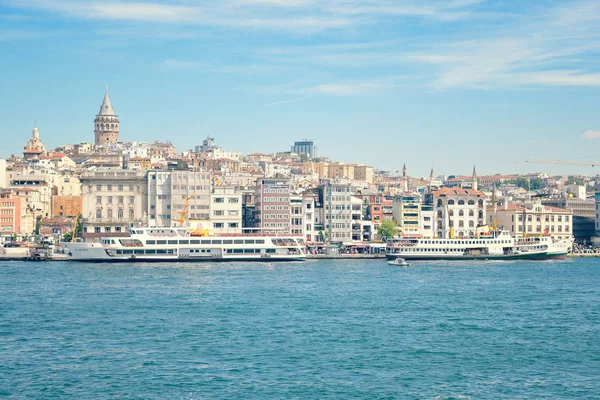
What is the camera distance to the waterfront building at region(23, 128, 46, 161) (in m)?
137

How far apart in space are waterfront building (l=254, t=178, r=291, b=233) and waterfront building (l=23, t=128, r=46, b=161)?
59897mm

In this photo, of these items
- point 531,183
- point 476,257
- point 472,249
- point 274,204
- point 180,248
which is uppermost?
point 531,183

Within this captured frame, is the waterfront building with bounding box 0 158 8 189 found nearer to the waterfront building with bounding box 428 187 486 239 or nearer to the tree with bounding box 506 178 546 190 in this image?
the waterfront building with bounding box 428 187 486 239

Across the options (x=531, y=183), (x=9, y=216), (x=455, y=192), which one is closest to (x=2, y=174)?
(x=9, y=216)

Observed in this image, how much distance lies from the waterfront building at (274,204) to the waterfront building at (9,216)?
24668mm

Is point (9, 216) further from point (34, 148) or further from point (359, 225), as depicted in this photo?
point (34, 148)

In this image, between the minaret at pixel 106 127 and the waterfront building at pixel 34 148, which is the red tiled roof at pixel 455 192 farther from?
the minaret at pixel 106 127

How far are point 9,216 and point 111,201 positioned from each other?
13266mm

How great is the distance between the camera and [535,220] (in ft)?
314

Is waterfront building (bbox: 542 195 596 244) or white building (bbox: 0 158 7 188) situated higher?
white building (bbox: 0 158 7 188)

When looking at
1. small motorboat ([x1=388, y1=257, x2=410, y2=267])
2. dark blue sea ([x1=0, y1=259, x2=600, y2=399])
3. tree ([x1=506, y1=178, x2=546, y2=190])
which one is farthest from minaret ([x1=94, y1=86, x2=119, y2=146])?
dark blue sea ([x1=0, y1=259, x2=600, y2=399])

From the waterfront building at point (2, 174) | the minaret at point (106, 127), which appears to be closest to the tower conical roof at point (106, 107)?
the minaret at point (106, 127)

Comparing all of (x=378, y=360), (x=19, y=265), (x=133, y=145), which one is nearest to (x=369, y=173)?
(x=133, y=145)

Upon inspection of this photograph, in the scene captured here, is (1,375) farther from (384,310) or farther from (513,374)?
(384,310)
